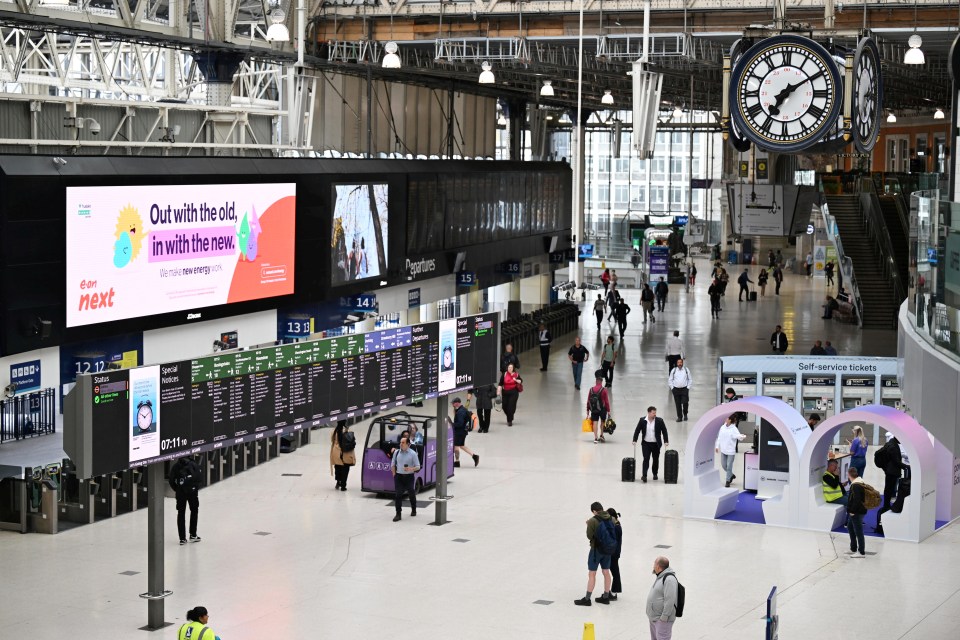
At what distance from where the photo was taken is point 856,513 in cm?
1688

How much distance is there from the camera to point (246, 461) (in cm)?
2181

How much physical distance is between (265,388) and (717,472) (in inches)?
279

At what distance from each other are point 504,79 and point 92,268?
22957 mm

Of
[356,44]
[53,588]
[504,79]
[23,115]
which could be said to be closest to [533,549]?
[53,588]

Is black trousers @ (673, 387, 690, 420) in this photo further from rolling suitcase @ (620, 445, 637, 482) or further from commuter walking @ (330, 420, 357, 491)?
commuter walking @ (330, 420, 357, 491)

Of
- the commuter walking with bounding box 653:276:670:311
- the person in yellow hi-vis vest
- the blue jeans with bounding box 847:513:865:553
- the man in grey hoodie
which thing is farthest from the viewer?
the commuter walking with bounding box 653:276:670:311

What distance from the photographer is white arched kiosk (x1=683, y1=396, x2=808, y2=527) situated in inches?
732

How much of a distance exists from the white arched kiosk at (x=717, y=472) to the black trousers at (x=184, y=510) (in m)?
6.44

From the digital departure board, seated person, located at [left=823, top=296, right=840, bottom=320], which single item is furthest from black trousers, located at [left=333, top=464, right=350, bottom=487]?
seated person, located at [left=823, top=296, right=840, bottom=320]

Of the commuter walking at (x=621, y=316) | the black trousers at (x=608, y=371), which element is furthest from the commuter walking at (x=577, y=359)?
the commuter walking at (x=621, y=316)

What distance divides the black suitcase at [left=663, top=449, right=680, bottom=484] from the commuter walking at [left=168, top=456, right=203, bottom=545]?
7.11 m

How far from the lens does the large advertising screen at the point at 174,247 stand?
18.3 metres

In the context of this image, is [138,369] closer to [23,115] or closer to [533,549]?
[533,549]

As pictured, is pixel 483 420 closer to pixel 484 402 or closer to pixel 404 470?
pixel 484 402
